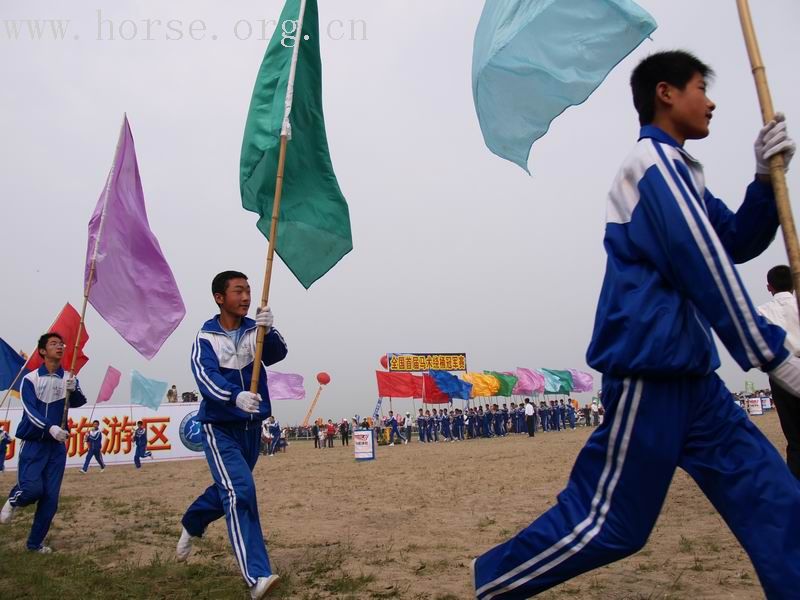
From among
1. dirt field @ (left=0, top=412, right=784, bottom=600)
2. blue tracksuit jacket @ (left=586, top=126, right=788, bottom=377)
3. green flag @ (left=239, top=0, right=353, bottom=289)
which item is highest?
green flag @ (left=239, top=0, right=353, bottom=289)

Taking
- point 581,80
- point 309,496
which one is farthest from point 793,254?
point 309,496

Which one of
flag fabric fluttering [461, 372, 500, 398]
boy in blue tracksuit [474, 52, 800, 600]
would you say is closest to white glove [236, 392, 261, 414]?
boy in blue tracksuit [474, 52, 800, 600]

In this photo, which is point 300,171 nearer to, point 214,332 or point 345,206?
point 345,206

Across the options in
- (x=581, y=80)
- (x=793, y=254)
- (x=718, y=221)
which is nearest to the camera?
(x=793, y=254)

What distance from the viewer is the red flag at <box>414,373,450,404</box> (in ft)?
A: 125

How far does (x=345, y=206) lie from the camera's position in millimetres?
5812

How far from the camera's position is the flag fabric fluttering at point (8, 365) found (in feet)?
47.1

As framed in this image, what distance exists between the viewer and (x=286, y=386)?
3594 centimetres

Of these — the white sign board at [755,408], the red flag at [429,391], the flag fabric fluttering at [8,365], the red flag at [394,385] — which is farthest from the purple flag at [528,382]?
the flag fabric fluttering at [8,365]

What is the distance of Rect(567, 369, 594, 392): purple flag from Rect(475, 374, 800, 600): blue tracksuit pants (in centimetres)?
5089

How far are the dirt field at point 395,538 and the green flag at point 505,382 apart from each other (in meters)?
33.8

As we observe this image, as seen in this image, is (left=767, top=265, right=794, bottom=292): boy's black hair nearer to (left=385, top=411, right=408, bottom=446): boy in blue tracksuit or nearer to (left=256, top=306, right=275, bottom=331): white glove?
(left=256, top=306, right=275, bottom=331): white glove

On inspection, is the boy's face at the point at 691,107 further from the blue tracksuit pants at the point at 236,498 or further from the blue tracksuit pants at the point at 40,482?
the blue tracksuit pants at the point at 40,482

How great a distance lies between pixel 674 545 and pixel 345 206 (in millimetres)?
4035
